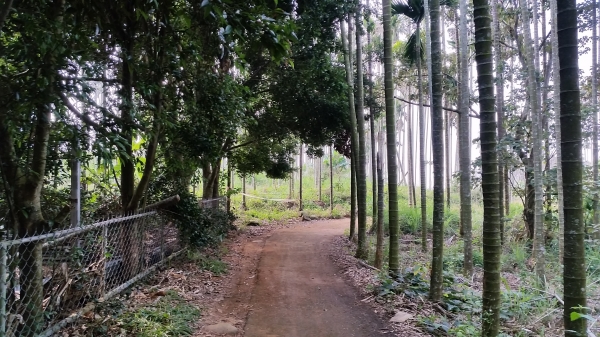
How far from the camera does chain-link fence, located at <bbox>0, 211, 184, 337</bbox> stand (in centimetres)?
335

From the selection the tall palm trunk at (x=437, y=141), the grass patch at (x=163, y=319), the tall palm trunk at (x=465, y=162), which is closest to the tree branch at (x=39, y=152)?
the grass patch at (x=163, y=319)

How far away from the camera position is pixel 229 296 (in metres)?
6.59

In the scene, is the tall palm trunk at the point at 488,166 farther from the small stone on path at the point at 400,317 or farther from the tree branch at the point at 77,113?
the tree branch at the point at 77,113

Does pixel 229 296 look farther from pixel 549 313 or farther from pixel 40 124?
pixel 549 313

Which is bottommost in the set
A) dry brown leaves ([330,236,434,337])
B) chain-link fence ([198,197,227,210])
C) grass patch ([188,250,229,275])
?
dry brown leaves ([330,236,434,337])

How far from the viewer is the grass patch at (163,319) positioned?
A: 4402 millimetres

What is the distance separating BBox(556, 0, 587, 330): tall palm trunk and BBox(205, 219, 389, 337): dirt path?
274cm

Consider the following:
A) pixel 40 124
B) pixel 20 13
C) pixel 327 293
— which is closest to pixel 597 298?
pixel 327 293

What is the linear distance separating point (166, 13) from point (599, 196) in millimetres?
10506

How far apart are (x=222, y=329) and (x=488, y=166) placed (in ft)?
12.2

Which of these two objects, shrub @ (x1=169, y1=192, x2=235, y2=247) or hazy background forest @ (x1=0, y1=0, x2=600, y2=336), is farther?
shrub @ (x1=169, y1=192, x2=235, y2=247)

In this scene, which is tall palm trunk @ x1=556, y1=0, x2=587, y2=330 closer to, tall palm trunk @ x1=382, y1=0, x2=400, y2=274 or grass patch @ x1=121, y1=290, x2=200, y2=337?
grass patch @ x1=121, y1=290, x2=200, y2=337

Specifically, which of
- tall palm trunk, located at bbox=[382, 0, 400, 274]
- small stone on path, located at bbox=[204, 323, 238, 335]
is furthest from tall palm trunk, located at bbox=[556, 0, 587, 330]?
tall palm trunk, located at bbox=[382, 0, 400, 274]

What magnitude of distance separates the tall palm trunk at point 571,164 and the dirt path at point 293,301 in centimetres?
274
